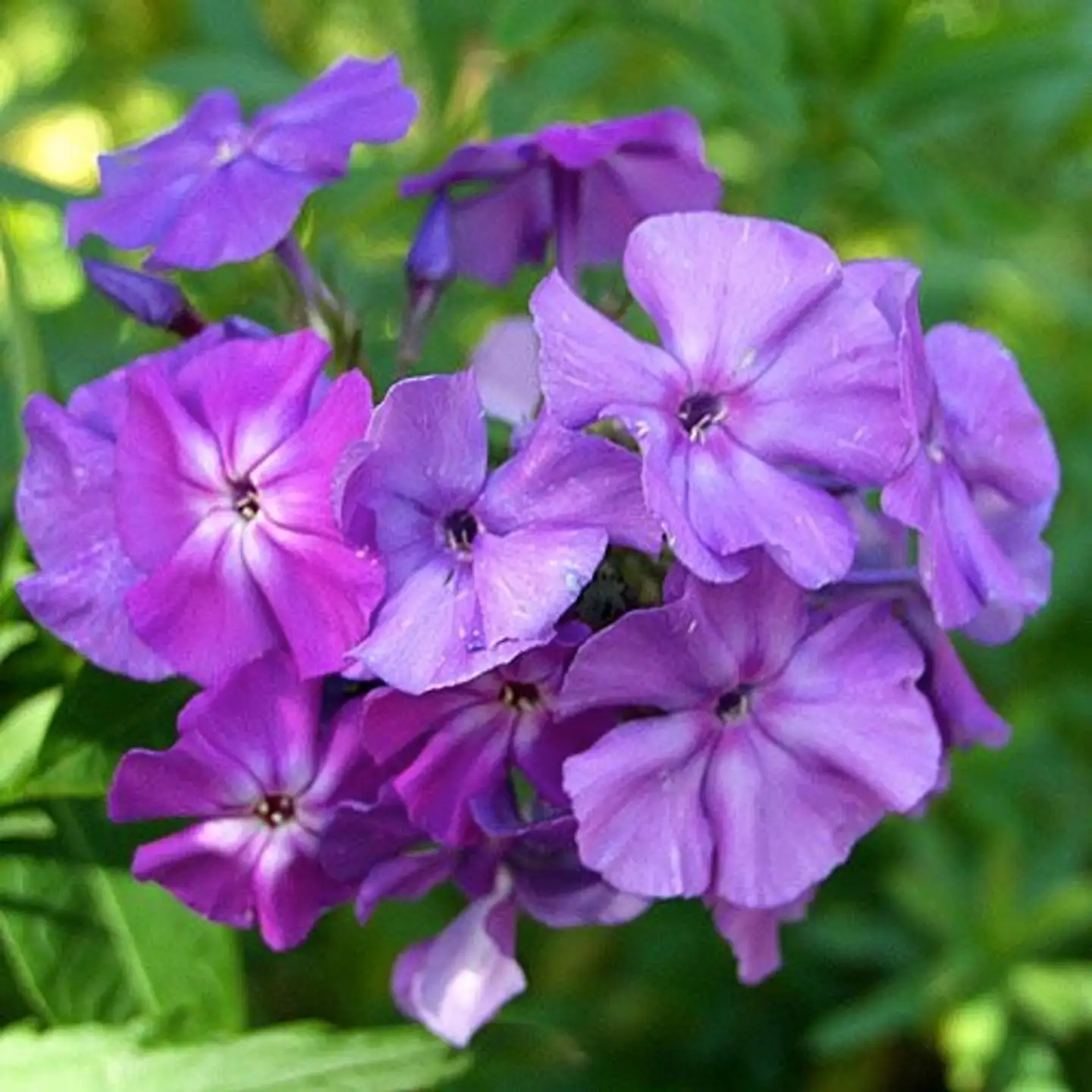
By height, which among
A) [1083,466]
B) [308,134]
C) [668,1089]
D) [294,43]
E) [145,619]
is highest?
[308,134]

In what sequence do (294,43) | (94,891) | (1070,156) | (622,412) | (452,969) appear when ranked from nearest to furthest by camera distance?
(622,412) → (452,969) → (94,891) → (1070,156) → (294,43)

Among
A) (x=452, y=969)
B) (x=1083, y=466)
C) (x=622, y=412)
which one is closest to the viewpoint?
(x=622, y=412)

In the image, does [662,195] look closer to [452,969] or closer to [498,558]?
[498,558]

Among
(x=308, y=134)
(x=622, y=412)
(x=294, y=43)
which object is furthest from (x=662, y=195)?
(x=294, y=43)

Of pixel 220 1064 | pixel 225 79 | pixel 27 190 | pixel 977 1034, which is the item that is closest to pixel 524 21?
pixel 225 79

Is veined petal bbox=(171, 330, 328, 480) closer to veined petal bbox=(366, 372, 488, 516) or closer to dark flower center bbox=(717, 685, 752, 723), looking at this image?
veined petal bbox=(366, 372, 488, 516)

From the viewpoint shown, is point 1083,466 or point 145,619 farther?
point 1083,466

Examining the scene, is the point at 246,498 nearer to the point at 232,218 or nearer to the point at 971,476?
the point at 232,218

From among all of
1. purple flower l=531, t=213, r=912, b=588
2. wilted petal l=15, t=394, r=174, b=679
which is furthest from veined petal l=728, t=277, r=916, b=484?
wilted petal l=15, t=394, r=174, b=679
